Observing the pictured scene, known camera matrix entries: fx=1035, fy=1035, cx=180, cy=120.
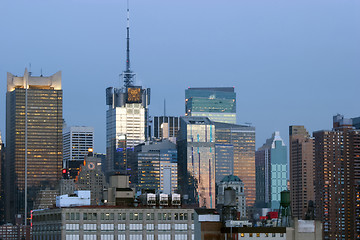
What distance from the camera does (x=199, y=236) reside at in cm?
17400

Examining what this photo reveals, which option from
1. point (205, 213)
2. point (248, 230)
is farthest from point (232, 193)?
point (248, 230)

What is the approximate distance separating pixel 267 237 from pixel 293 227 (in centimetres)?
445

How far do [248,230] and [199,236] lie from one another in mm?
11350

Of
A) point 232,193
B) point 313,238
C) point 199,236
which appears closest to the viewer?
point 313,238

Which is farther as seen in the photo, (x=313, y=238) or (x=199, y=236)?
(x=199, y=236)

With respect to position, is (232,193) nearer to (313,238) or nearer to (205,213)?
(205,213)

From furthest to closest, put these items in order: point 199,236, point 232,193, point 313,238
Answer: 1. point 232,193
2. point 199,236
3. point 313,238

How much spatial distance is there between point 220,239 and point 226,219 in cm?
724

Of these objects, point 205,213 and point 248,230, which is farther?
point 205,213

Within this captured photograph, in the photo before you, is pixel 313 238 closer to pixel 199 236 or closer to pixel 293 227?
pixel 293 227

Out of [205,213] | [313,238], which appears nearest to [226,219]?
[205,213]

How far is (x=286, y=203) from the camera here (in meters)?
173

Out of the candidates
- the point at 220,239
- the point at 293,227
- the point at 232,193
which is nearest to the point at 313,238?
the point at 293,227

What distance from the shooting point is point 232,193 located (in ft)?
624
